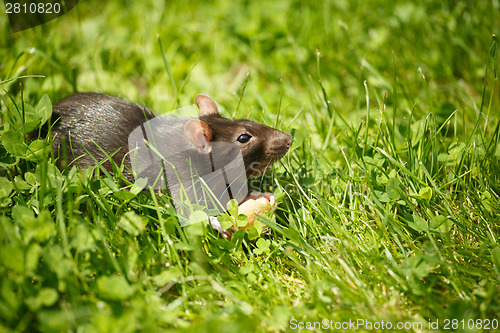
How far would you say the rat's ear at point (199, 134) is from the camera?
9.12 ft

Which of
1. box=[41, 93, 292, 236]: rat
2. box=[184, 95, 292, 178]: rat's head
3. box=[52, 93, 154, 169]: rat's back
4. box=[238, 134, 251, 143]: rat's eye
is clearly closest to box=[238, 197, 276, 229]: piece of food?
box=[41, 93, 292, 236]: rat

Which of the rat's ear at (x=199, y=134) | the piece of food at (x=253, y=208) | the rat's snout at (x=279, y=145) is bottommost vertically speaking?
the piece of food at (x=253, y=208)

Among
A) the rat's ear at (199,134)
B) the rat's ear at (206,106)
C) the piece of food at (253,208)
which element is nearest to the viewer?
the piece of food at (253,208)

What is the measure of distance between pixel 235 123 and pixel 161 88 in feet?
6.46

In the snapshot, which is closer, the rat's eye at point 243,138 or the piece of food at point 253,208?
the piece of food at point 253,208

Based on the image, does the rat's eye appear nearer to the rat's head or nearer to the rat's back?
the rat's head

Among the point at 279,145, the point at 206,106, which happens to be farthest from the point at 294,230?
the point at 206,106

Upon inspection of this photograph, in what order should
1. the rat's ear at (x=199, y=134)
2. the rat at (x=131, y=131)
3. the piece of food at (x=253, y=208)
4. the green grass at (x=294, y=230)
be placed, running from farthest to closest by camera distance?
the rat at (x=131, y=131) → the rat's ear at (x=199, y=134) → the piece of food at (x=253, y=208) → the green grass at (x=294, y=230)

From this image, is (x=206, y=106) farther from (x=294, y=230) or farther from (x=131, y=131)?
(x=294, y=230)

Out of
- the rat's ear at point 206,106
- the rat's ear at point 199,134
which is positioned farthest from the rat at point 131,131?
the rat's ear at point 206,106

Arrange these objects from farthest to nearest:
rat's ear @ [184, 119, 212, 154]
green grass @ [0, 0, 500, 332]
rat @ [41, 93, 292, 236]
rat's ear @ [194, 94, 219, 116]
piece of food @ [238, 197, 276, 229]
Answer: rat's ear @ [194, 94, 219, 116] < rat @ [41, 93, 292, 236] < rat's ear @ [184, 119, 212, 154] < piece of food @ [238, 197, 276, 229] < green grass @ [0, 0, 500, 332]

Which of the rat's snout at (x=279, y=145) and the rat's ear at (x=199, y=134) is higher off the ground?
the rat's ear at (x=199, y=134)

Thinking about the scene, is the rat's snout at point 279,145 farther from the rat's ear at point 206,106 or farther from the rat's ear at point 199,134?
the rat's ear at point 206,106

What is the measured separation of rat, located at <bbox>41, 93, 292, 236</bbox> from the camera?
114 inches
